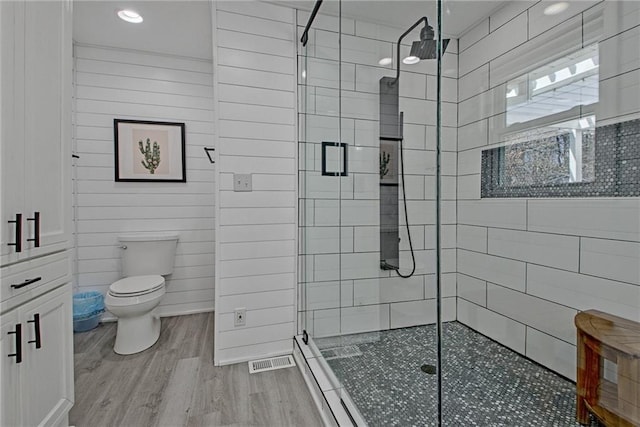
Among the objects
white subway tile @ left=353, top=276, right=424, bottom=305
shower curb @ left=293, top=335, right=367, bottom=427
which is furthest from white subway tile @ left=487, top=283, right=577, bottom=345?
shower curb @ left=293, top=335, right=367, bottom=427

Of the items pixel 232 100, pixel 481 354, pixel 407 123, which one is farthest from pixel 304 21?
pixel 481 354

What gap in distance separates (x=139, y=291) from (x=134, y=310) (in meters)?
0.13

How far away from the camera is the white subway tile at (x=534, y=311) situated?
154cm

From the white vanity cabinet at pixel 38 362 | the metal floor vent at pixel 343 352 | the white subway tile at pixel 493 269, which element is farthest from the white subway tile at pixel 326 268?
the white vanity cabinet at pixel 38 362

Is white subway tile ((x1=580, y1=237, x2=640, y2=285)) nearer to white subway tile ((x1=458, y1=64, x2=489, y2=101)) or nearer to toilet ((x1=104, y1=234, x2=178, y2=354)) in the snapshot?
white subway tile ((x1=458, y1=64, x2=489, y2=101))

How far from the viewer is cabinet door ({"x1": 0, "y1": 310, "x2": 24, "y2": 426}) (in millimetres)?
979

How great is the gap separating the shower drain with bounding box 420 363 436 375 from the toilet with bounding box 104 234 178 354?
5.93 ft

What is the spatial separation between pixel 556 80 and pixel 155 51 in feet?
9.84

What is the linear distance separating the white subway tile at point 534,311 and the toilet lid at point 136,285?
7.50 feet

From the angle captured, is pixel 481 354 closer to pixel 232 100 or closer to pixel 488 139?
pixel 488 139

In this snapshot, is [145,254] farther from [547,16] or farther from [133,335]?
[547,16]

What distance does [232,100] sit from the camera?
1941 millimetres

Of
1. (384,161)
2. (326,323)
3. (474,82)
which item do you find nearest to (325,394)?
(326,323)

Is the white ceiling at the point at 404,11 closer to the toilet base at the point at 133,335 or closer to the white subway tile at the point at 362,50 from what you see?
the white subway tile at the point at 362,50
